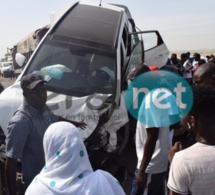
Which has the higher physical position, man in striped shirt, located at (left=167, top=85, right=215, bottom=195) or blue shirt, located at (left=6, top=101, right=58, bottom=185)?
man in striped shirt, located at (left=167, top=85, right=215, bottom=195)

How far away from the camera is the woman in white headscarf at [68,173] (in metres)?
1.52

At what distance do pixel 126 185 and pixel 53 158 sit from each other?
125 inches

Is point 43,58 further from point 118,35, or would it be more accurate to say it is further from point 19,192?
point 19,192

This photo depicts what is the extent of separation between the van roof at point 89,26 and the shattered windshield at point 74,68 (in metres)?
0.18

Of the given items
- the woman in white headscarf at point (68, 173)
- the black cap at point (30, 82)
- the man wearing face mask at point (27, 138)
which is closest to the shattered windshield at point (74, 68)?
the black cap at point (30, 82)

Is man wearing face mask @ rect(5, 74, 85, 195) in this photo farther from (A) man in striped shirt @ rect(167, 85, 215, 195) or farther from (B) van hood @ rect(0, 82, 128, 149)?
(A) man in striped shirt @ rect(167, 85, 215, 195)

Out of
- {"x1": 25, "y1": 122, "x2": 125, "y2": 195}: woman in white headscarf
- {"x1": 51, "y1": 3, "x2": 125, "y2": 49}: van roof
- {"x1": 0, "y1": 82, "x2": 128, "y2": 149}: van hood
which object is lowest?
{"x1": 0, "y1": 82, "x2": 128, "y2": 149}: van hood

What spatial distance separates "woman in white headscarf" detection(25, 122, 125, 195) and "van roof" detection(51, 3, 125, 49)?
3.43 metres

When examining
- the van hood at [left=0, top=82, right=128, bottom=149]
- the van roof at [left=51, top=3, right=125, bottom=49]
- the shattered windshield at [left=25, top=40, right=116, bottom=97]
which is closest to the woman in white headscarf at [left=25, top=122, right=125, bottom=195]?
the van hood at [left=0, top=82, right=128, bottom=149]

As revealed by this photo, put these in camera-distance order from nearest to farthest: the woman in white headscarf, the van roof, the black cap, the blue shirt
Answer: the woman in white headscarf → the blue shirt → the black cap → the van roof

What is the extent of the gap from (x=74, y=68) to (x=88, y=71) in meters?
0.22

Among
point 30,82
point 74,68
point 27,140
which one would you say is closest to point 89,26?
point 74,68

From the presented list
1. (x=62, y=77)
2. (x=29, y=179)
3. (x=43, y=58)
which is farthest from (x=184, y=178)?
(x=43, y=58)

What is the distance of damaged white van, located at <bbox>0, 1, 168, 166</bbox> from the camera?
381cm
